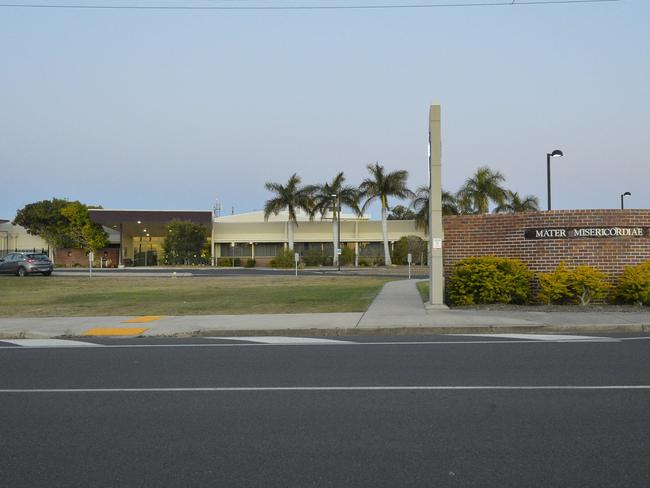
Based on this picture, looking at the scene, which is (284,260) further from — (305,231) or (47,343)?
(47,343)

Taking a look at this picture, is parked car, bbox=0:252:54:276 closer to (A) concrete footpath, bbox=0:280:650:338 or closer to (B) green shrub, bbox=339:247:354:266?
(B) green shrub, bbox=339:247:354:266

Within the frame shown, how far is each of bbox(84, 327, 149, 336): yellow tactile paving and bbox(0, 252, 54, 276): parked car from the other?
33.3m

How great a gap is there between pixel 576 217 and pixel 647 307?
2.92 meters

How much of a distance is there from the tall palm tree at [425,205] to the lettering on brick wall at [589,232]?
4277 cm

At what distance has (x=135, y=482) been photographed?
4996mm

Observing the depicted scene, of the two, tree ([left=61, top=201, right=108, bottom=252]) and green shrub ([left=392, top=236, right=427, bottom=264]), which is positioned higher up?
tree ([left=61, top=201, right=108, bottom=252])

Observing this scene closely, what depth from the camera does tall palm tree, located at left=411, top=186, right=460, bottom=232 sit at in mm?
61844

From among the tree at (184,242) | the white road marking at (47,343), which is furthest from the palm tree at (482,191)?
the white road marking at (47,343)

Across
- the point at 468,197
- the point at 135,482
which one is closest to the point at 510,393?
the point at 135,482

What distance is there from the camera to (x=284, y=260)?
2574 inches

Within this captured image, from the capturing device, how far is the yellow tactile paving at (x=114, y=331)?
1387cm

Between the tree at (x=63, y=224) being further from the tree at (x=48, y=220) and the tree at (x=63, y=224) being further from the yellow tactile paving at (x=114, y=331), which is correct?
the yellow tactile paving at (x=114, y=331)

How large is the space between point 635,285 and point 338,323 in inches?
308

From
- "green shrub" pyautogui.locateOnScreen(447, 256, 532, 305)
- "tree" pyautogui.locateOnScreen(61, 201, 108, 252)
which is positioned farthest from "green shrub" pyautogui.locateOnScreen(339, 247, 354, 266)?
"green shrub" pyautogui.locateOnScreen(447, 256, 532, 305)
